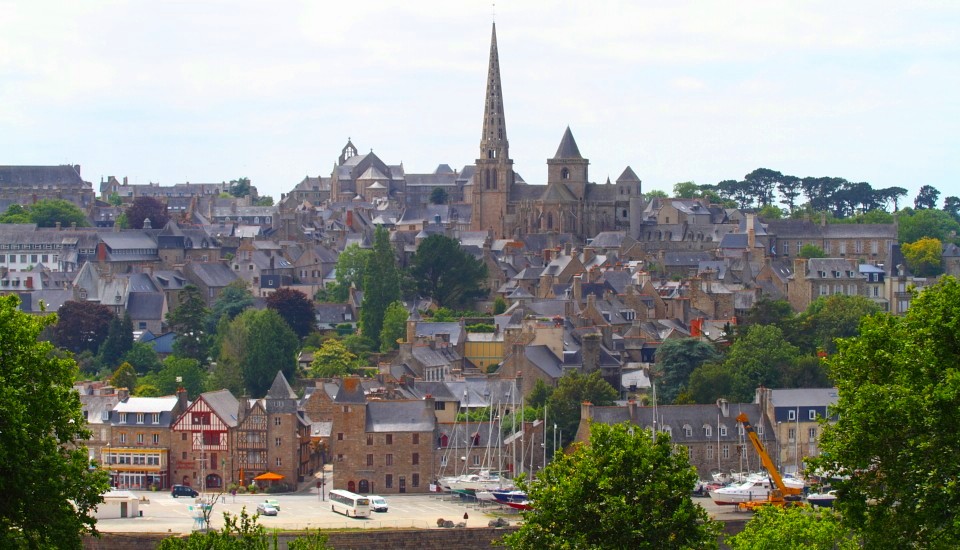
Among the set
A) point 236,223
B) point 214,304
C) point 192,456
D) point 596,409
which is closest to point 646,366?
point 596,409

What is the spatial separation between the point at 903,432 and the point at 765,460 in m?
32.5

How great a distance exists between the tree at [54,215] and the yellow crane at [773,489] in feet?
228

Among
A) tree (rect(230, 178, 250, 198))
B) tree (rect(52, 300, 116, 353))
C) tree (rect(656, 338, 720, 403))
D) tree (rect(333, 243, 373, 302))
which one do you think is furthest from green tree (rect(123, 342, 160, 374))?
tree (rect(230, 178, 250, 198))

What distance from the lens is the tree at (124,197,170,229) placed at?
129000 mm

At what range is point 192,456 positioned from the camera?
65.9 meters

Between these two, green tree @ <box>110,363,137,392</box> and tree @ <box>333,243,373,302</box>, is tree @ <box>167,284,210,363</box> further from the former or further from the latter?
tree @ <box>333,243,373,302</box>

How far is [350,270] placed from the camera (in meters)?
108

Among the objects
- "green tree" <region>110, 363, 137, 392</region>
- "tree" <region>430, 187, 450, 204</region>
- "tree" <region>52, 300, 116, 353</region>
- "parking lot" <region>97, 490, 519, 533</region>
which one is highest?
"tree" <region>430, 187, 450, 204</region>

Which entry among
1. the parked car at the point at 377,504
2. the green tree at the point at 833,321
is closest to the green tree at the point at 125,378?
the parked car at the point at 377,504

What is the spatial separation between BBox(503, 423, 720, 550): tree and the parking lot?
20.9 meters

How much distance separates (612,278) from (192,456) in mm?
37077

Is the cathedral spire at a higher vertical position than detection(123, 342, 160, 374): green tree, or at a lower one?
higher

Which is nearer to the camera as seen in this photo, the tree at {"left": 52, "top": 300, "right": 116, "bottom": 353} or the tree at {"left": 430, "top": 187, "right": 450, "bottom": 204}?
the tree at {"left": 52, "top": 300, "right": 116, "bottom": 353}

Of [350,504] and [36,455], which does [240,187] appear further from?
[36,455]
